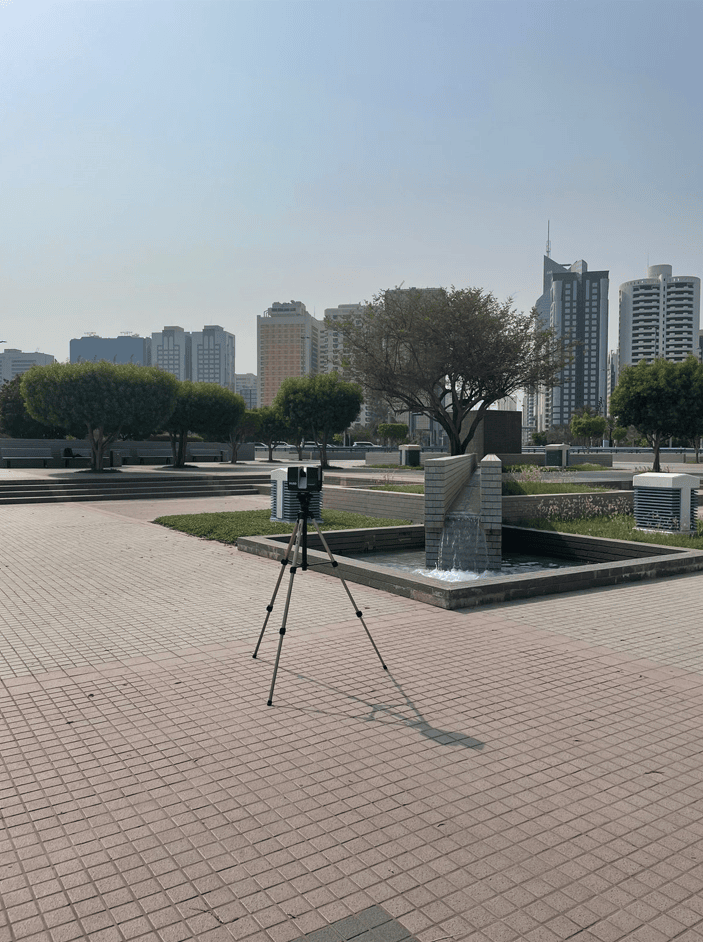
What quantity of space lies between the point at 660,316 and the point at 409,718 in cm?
18686

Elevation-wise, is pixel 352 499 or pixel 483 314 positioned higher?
pixel 483 314

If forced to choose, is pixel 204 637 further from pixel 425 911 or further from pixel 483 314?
pixel 483 314

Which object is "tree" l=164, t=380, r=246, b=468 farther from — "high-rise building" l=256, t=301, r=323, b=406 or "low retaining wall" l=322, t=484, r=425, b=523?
"high-rise building" l=256, t=301, r=323, b=406

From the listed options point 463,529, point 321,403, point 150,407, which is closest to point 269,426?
point 321,403

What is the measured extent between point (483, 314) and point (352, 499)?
13779 millimetres

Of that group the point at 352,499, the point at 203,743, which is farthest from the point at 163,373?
the point at 203,743

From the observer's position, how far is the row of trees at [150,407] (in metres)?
29.0

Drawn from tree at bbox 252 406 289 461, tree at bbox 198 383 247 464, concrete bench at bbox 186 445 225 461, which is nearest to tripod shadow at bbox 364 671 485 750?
tree at bbox 198 383 247 464

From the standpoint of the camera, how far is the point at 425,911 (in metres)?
2.69

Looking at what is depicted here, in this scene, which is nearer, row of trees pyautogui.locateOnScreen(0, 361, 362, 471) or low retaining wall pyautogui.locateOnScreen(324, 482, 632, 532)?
low retaining wall pyautogui.locateOnScreen(324, 482, 632, 532)

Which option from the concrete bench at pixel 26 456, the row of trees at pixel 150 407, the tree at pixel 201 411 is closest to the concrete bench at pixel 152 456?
the row of trees at pixel 150 407

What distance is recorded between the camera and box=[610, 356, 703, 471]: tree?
29.1 m

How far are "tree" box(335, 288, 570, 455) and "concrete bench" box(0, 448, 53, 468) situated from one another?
18.9 metres

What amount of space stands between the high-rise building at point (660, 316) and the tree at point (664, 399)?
149570 millimetres
